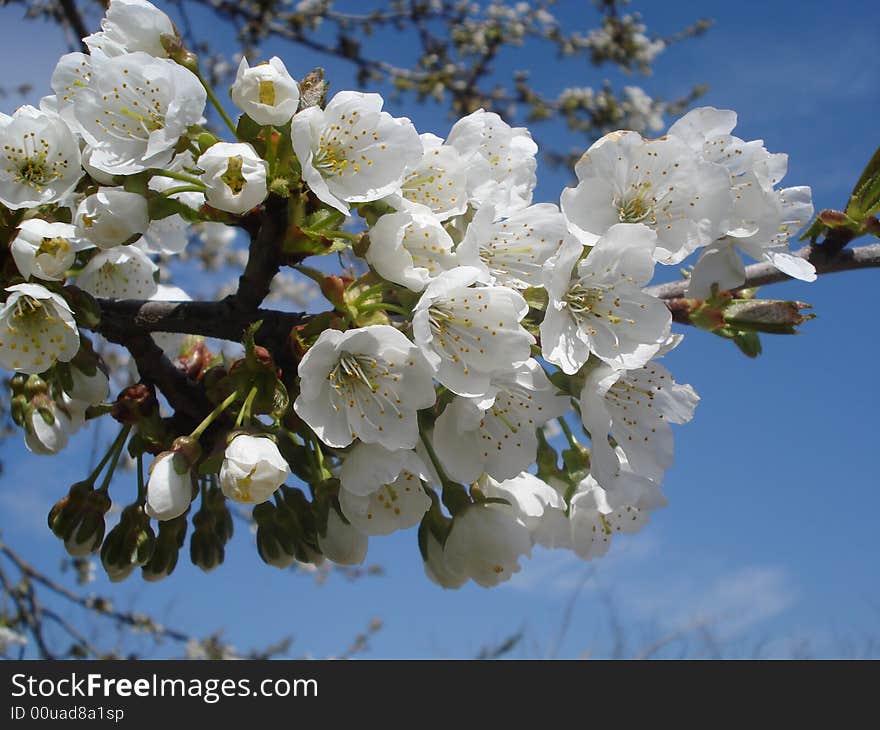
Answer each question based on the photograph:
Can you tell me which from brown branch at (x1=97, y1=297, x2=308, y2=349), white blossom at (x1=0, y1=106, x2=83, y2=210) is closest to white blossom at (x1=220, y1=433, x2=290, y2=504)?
brown branch at (x1=97, y1=297, x2=308, y2=349)

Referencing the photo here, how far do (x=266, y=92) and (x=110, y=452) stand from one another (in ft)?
3.11

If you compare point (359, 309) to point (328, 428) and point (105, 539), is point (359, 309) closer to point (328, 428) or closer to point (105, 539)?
point (328, 428)

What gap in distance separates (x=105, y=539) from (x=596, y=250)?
1.34 metres

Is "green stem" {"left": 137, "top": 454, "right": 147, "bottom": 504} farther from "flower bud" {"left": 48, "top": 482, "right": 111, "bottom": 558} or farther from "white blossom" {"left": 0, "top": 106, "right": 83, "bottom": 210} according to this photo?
"white blossom" {"left": 0, "top": 106, "right": 83, "bottom": 210}

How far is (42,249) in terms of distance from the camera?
1793 mm

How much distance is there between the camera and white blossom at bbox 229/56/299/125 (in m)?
1.71

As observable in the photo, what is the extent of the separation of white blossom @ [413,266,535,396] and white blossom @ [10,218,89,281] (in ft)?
2.49

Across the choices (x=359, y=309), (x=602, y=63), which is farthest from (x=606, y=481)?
(x=602, y=63)

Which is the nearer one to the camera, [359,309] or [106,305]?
[359,309]

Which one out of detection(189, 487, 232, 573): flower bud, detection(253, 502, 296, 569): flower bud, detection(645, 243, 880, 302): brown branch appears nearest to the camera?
detection(645, 243, 880, 302): brown branch

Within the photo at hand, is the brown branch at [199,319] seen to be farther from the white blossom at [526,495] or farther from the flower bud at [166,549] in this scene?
the white blossom at [526,495]

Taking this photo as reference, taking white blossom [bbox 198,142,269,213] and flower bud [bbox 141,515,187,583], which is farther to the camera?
flower bud [bbox 141,515,187,583]

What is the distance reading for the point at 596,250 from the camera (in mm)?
1691
